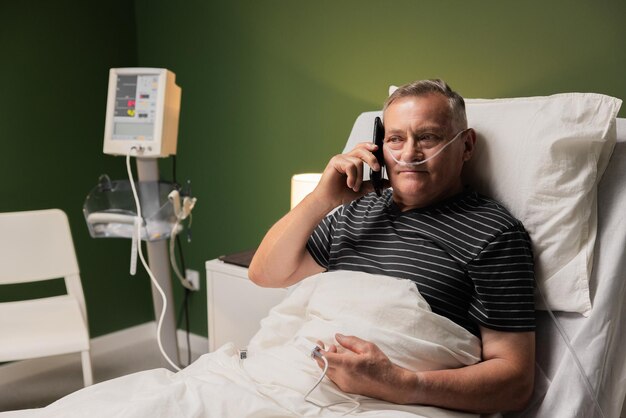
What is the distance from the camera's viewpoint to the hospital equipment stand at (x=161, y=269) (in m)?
2.03

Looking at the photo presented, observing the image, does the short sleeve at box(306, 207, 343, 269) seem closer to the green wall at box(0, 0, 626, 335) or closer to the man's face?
the man's face

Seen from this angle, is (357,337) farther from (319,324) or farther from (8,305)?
(8,305)

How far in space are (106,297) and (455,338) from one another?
219cm

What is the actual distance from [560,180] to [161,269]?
1.38 metres

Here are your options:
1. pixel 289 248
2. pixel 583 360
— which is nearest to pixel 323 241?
pixel 289 248

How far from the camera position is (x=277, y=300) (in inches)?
78.6

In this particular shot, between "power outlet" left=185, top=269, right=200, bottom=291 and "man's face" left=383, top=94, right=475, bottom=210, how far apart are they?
5.92 ft

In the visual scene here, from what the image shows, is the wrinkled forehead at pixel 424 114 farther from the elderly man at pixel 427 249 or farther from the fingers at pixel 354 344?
the fingers at pixel 354 344

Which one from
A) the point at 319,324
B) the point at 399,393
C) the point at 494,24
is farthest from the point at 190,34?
the point at 399,393

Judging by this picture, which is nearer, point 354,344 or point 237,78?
point 354,344

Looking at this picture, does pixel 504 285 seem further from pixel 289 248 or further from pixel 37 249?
pixel 37 249

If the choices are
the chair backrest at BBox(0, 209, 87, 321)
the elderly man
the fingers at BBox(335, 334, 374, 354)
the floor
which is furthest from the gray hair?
the floor

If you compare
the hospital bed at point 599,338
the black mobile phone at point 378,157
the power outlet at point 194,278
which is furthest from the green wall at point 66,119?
the hospital bed at point 599,338

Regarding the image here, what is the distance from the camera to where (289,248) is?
1.45 meters
